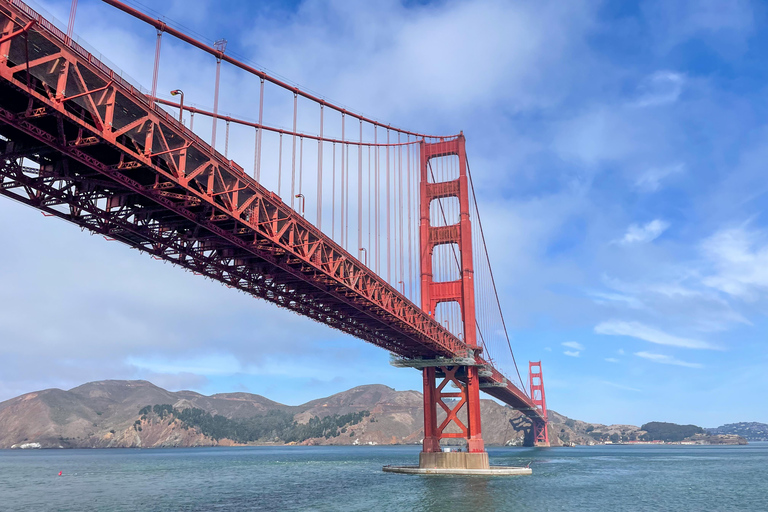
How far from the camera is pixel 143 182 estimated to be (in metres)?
21.1

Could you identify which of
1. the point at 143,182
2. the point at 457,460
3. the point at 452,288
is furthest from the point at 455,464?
the point at 143,182

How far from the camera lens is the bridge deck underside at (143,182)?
15.9 meters

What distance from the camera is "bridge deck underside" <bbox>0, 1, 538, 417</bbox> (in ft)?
52.3

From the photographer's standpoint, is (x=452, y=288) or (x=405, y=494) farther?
(x=452, y=288)

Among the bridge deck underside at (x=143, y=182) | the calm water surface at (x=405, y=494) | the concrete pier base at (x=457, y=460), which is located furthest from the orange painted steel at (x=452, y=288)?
the bridge deck underside at (x=143, y=182)

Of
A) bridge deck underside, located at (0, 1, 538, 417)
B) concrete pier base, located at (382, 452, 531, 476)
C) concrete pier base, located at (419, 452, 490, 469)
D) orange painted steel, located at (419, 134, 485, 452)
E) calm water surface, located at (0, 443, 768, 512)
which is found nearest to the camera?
bridge deck underside, located at (0, 1, 538, 417)

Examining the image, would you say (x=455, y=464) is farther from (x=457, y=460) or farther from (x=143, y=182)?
(x=143, y=182)

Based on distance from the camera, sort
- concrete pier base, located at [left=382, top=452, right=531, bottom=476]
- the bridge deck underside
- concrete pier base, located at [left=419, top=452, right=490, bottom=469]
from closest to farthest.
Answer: the bridge deck underside → concrete pier base, located at [left=382, top=452, right=531, bottom=476] → concrete pier base, located at [left=419, top=452, right=490, bottom=469]

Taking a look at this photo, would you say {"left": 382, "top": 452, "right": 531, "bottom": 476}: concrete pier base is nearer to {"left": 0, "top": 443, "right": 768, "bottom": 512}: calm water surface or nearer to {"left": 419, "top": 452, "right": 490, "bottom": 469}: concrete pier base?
{"left": 419, "top": 452, "right": 490, "bottom": 469}: concrete pier base

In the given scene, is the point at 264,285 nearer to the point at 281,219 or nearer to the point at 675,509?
the point at 281,219

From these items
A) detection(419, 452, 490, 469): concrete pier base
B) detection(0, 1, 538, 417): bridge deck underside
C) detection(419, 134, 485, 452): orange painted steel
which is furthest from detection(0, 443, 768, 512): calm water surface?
detection(0, 1, 538, 417): bridge deck underside

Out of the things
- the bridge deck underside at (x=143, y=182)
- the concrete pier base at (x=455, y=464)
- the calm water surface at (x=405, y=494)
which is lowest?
the calm water surface at (x=405, y=494)

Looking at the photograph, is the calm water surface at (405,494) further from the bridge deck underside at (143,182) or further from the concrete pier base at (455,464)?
the bridge deck underside at (143,182)

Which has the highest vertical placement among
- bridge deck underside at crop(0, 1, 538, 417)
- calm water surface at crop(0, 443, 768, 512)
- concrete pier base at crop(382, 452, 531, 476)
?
bridge deck underside at crop(0, 1, 538, 417)
